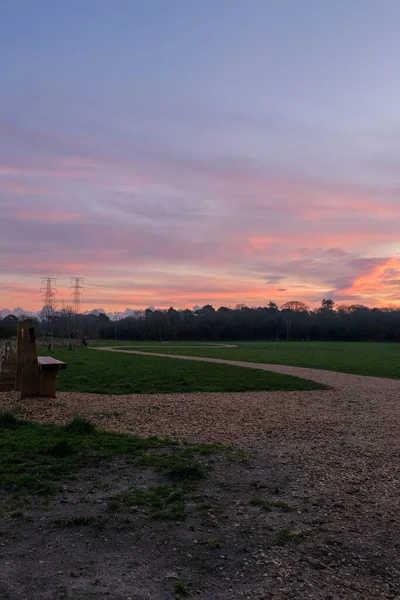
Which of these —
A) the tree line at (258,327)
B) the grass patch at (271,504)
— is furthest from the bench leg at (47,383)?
the tree line at (258,327)

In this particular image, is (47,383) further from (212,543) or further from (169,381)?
(212,543)

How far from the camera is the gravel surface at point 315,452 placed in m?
3.35

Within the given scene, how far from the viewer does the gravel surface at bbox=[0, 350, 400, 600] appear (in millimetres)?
3350

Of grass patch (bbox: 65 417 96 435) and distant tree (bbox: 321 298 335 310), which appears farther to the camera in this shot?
distant tree (bbox: 321 298 335 310)

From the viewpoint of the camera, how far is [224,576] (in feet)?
10.8

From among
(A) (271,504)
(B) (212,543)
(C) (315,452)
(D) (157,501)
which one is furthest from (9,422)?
(B) (212,543)

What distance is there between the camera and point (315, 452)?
671 centimetres

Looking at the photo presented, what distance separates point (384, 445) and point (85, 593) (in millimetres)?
5427

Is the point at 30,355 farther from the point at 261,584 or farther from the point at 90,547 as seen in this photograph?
the point at 261,584

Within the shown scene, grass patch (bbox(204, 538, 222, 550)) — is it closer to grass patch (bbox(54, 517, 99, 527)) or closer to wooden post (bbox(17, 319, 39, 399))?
grass patch (bbox(54, 517, 99, 527))

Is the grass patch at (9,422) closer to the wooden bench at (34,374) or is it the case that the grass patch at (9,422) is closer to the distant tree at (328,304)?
the wooden bench at (34,374)

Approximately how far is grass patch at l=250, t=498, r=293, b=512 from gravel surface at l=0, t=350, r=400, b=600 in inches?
5.3

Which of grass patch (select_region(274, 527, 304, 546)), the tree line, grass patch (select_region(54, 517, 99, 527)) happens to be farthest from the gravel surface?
the tree line

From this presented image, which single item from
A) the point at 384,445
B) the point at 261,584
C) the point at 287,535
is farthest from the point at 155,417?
the point at 261,584
